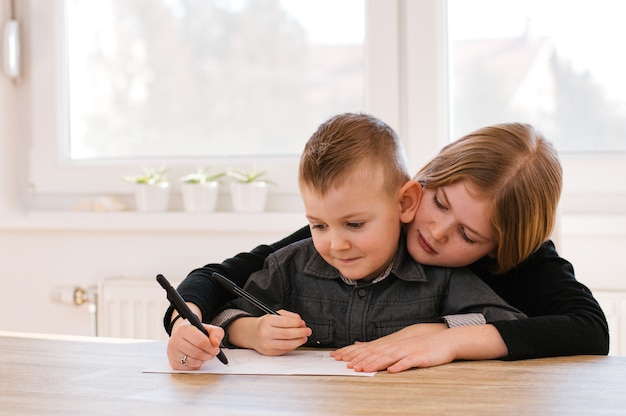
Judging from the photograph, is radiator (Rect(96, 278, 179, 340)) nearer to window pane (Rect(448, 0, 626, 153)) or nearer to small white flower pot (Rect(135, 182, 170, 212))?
small white flower pot (Rect(135, 182, 170, 212))

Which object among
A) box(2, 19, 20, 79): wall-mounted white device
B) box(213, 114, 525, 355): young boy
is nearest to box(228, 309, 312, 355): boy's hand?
box(213, 114, 525, 355): young boy

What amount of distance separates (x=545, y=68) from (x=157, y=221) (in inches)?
45.3

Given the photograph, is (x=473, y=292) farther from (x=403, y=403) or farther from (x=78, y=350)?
(x=78, y=350)

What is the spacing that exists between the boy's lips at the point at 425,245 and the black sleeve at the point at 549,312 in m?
0.16

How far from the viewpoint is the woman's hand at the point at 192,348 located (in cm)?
111

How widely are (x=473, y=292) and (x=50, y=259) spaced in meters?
1.78

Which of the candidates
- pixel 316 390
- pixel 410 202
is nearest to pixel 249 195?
pixel 410 202

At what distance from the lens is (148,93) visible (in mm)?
2750

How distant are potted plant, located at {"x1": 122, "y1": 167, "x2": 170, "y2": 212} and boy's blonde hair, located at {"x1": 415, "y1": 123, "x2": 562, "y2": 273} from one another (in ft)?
4.49

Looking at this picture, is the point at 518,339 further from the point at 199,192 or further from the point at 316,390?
the point at 199,192

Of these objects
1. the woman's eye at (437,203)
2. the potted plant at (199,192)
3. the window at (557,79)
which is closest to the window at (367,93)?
the window at (557,79)

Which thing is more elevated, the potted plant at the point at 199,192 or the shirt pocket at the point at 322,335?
the potted plant at the point at 199,192

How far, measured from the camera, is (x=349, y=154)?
48.5 inches

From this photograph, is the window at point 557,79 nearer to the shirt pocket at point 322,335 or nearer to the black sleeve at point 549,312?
the black sleeve at point 549,312
